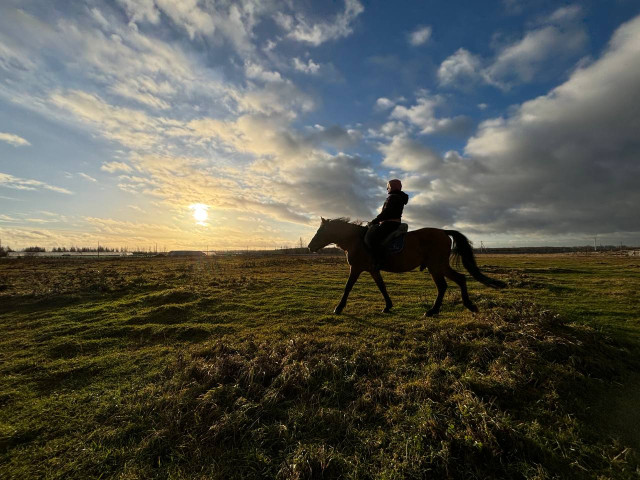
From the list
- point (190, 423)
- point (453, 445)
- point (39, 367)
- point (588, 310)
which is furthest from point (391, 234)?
point (39, 367)

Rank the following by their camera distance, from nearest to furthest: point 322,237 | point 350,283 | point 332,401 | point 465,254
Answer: point 332,401 → point 465,254 → point 350,283 → point 322,237

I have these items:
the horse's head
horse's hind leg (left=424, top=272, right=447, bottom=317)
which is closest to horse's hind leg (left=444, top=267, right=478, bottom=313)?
horse's hind leg (left=424, top=272, right=447, bottom=317)

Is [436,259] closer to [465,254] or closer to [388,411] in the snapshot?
[465,254]

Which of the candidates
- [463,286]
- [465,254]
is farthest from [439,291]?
[465,254]

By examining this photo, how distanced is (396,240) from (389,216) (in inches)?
30.1

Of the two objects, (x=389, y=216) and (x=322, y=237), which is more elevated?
(x=389, y=216)

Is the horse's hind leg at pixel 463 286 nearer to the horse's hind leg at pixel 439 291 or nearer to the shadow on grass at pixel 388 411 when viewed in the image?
the horse's hind leg at pixel 439 291

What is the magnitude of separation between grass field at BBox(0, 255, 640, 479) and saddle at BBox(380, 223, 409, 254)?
2168 mm

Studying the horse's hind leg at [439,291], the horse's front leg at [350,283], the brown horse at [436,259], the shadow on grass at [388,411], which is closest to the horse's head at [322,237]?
the brown horse at [436,259]

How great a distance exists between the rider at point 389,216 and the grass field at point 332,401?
97.6 inches

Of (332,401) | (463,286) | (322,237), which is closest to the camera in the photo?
(332,401)

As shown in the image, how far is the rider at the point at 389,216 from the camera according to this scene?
8320mm

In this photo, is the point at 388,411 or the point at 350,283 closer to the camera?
the point at 388,411

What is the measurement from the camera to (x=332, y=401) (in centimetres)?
410
